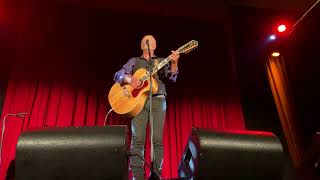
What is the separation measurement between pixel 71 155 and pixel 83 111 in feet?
8.03

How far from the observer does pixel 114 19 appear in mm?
5324

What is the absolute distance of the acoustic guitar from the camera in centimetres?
340

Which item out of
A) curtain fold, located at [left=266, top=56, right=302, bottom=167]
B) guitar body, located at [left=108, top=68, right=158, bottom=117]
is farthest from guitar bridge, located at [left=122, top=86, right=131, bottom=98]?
curtain fold, located at [left=266, top=56, right=302, bottom=167]

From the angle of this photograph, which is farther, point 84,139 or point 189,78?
point 189,78

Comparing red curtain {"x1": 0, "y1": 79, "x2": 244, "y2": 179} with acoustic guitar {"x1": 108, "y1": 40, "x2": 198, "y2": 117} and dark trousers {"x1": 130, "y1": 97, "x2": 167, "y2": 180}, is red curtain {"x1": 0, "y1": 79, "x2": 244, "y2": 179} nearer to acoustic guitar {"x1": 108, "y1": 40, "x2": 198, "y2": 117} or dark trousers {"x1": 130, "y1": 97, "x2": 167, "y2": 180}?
acoustic guitar {"x1": 108, "y1": 40, "x2": 198, "y2": 117}

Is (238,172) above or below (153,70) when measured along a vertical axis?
below

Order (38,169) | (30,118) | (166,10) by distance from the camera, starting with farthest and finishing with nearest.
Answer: (166,10)
(30,118)
(38,169)

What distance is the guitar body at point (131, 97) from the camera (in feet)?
11.2

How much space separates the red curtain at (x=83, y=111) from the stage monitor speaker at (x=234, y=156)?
2164mm

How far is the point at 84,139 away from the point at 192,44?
174cm

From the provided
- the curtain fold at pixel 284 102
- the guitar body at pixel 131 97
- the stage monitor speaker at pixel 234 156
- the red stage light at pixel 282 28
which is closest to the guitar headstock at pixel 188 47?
the guitar body at pixel 131 97

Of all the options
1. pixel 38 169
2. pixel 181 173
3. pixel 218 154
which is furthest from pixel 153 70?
pixel 38 169

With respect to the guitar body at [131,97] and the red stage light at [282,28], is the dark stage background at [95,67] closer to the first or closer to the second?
the red stage light at [282,28]

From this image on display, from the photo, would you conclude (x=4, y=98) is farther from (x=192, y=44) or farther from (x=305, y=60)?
(x=305, y=60)
